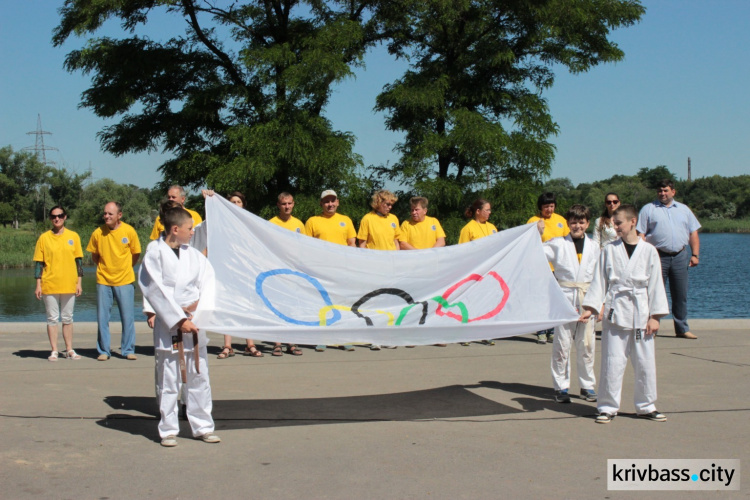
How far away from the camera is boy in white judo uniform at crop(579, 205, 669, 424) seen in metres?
6.38

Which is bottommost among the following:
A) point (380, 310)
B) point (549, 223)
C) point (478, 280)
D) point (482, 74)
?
point (380, 310)

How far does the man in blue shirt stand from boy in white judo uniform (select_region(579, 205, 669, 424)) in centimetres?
474

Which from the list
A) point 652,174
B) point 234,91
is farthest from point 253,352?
point 652,174

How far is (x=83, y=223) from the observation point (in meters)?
64.0

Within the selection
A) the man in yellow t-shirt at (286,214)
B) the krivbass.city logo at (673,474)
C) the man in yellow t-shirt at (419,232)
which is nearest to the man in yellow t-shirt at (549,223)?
the man in yellow t-shirt at (419,232)

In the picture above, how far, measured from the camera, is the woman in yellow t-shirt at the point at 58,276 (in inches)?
369

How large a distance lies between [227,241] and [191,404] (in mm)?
1530

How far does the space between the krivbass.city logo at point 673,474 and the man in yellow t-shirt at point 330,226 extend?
5639mm

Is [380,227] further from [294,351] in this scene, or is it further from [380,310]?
[380,310]

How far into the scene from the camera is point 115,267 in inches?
379

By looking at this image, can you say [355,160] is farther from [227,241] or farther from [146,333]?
[227,241]

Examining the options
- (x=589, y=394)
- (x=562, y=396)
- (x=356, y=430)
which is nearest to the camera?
(x=356, y=430)

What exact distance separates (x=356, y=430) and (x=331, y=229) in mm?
4516

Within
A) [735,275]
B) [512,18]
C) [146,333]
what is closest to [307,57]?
[512,18]
